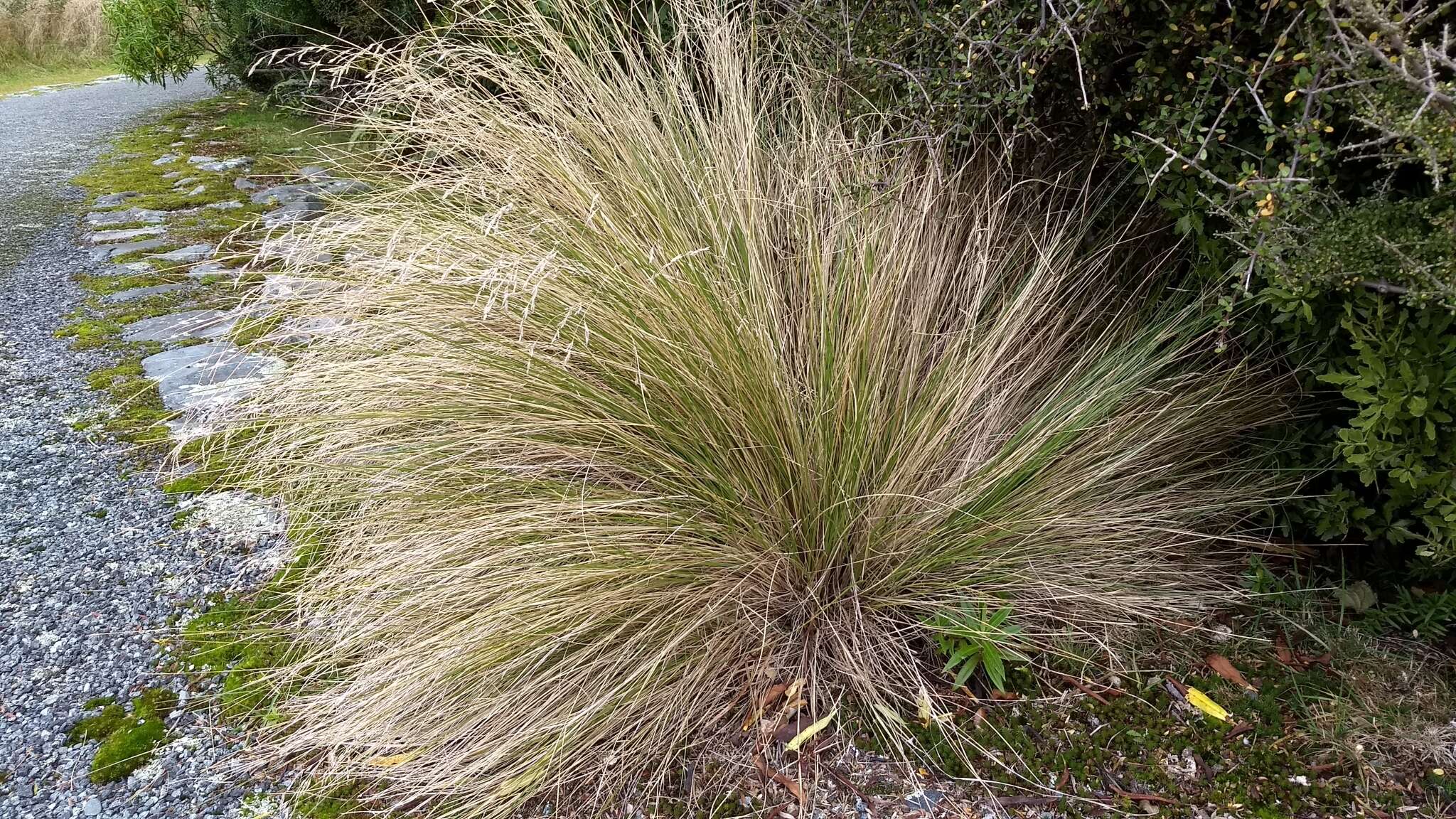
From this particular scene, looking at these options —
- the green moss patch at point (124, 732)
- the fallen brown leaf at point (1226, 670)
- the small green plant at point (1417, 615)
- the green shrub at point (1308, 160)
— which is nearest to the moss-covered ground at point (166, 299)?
the green moss patch at point (124, 732)

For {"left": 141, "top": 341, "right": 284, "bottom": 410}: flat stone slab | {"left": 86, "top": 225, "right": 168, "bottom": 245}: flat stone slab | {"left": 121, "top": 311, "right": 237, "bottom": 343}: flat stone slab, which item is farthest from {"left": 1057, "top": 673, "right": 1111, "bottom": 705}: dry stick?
{"left": 86, "top": 225, "right": 168, "bottom": 245}: flat stone slab

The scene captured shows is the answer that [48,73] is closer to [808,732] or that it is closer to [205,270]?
[205,270]

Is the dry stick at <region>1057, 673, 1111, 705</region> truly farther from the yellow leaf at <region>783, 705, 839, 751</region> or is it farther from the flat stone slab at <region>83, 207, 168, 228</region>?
the flat stone slab at <region>83, 207, 168, 228</region>

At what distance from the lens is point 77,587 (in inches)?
83.3

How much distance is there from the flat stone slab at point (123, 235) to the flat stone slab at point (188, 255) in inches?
18.2

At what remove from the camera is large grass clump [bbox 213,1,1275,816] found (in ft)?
5.45

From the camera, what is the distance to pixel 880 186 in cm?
232

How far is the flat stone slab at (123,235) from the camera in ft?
15.2

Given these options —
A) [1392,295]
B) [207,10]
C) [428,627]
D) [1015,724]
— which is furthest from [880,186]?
[207,10]

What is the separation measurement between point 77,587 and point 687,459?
1537 millimetres

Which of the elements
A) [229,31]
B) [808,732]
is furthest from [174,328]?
[229,31]

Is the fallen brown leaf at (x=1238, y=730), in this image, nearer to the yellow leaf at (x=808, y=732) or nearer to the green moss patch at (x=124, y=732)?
the yellow leaf at (x=808, y=732)

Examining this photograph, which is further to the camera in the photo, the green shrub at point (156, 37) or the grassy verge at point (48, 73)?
the grassy verge at point (48, 73)

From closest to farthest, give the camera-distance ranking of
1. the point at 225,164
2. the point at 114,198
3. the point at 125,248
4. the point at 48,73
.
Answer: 1. the point at 125,248
2. the point at 114,198
3. the point at 225,164
4. the point at 48,73
